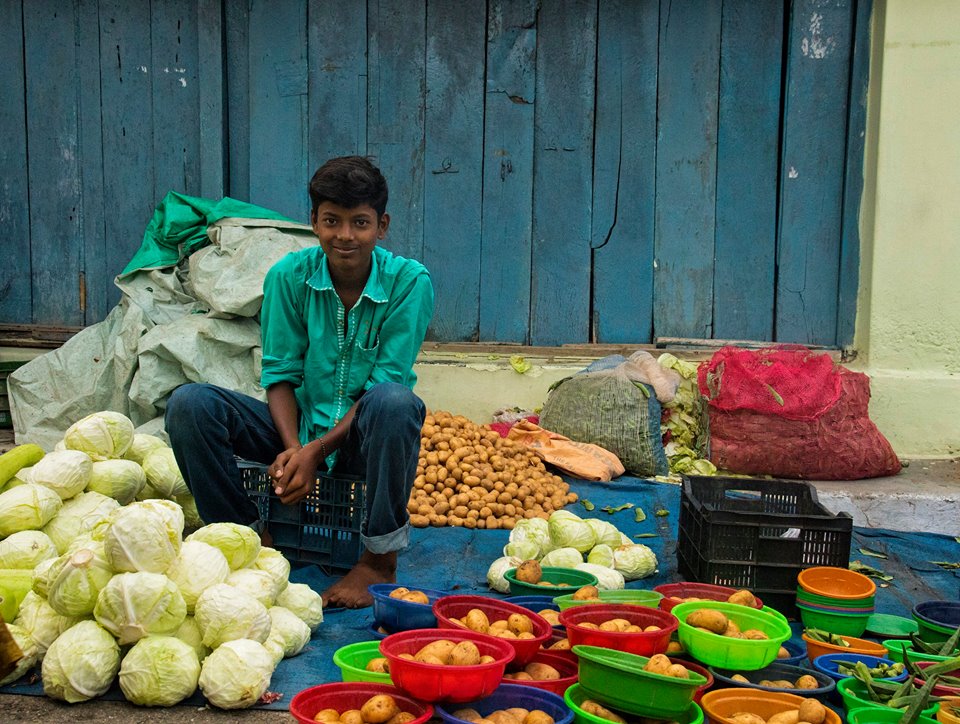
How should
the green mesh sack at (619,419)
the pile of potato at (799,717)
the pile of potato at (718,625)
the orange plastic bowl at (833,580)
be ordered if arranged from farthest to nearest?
the green mesh sack at (619,419) → the orange plastic bowl at (833,580) → the pile of potato at (718,625) → the pile of potato at (799,717)

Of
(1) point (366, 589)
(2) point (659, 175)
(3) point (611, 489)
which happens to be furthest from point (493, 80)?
(1) point (366, 589)

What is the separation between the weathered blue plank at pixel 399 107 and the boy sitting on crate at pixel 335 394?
2.44m

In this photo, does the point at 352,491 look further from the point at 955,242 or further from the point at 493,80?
the point at 955,242

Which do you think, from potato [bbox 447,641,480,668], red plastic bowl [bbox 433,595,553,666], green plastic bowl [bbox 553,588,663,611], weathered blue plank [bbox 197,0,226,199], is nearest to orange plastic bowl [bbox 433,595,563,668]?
red plastic bowl [bbox 433,595,553,666]

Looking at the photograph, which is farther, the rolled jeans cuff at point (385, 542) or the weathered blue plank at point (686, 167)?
the weathered blue plank at point (686, 167)

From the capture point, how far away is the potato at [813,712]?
2258mm

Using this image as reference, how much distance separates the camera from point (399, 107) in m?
5.91

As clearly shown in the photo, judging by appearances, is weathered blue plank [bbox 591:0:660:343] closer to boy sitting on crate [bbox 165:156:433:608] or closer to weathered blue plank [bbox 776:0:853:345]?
weathered blue plank [bbox 776:0:853:345]

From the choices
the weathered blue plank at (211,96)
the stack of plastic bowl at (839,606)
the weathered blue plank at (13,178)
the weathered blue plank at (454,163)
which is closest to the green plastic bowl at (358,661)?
the stack of plastic bowl at (839,606)

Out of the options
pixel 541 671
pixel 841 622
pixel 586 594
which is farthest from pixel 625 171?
pixel 541 671

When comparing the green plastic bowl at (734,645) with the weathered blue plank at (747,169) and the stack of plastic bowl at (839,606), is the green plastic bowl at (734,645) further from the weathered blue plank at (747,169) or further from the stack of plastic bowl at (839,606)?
the weathered blue plank at (747,169)

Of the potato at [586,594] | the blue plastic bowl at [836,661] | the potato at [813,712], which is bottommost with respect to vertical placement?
the blue plastic bowl at [836,661]

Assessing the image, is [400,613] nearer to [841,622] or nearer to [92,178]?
[841,622]

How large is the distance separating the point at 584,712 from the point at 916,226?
166 inches
